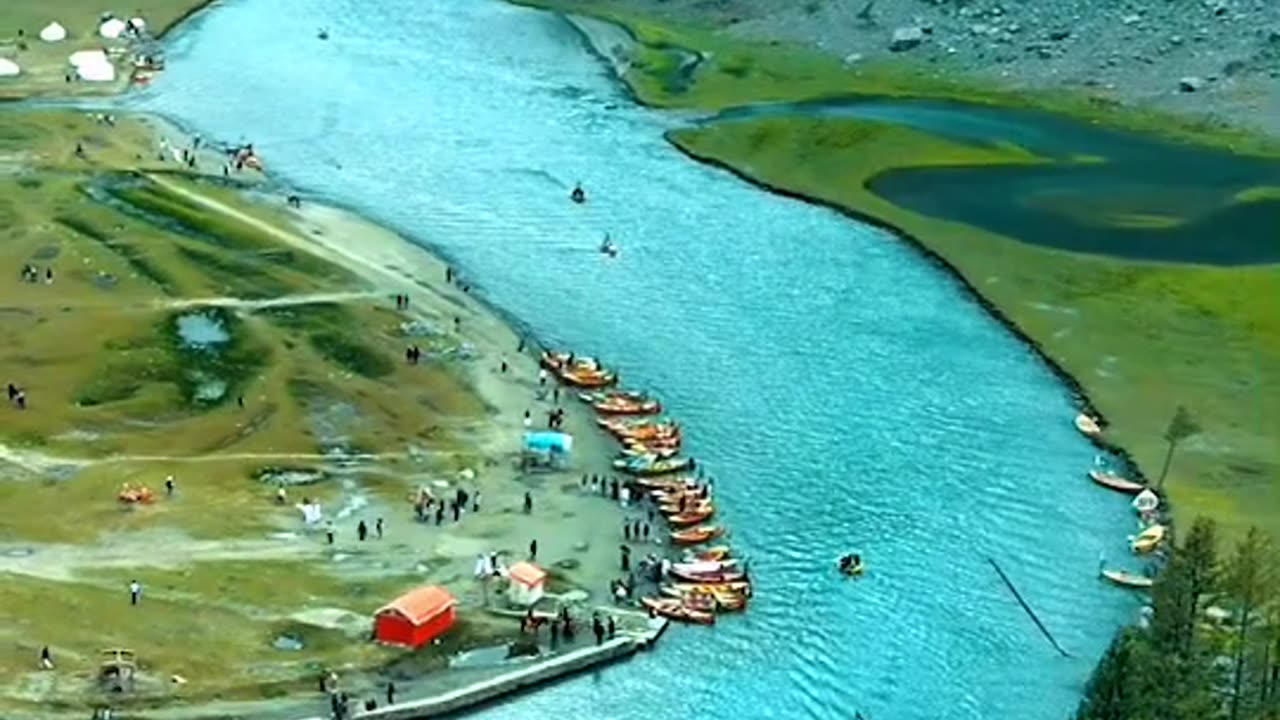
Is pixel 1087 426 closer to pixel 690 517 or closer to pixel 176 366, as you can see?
pixel 690 517

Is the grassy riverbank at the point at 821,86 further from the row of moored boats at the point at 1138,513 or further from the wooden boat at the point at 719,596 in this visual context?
the wooden boat at the point at 719,596

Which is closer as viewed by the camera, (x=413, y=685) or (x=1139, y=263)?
(x=413, y=685)

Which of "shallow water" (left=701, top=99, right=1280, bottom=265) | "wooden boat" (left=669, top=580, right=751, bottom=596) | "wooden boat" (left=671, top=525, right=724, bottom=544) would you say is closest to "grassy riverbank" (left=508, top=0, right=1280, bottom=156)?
"shallow water" (left=701, top=99, right=1280, bottom=265)

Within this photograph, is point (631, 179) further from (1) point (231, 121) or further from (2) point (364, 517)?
(2) point (364, 517)

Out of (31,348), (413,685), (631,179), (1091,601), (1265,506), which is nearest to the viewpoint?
(413,685)

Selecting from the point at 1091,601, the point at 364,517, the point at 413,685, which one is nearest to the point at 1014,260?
the point at 1091,601

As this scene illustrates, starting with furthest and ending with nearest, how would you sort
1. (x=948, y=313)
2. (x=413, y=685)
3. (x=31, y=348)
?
1. (x=948, y=313)
2. (x=31, y=348)
3. (x=413, y=685)

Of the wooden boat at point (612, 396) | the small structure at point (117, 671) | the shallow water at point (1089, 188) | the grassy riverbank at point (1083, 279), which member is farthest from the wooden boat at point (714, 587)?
the shallow water at point (1089, 188)
